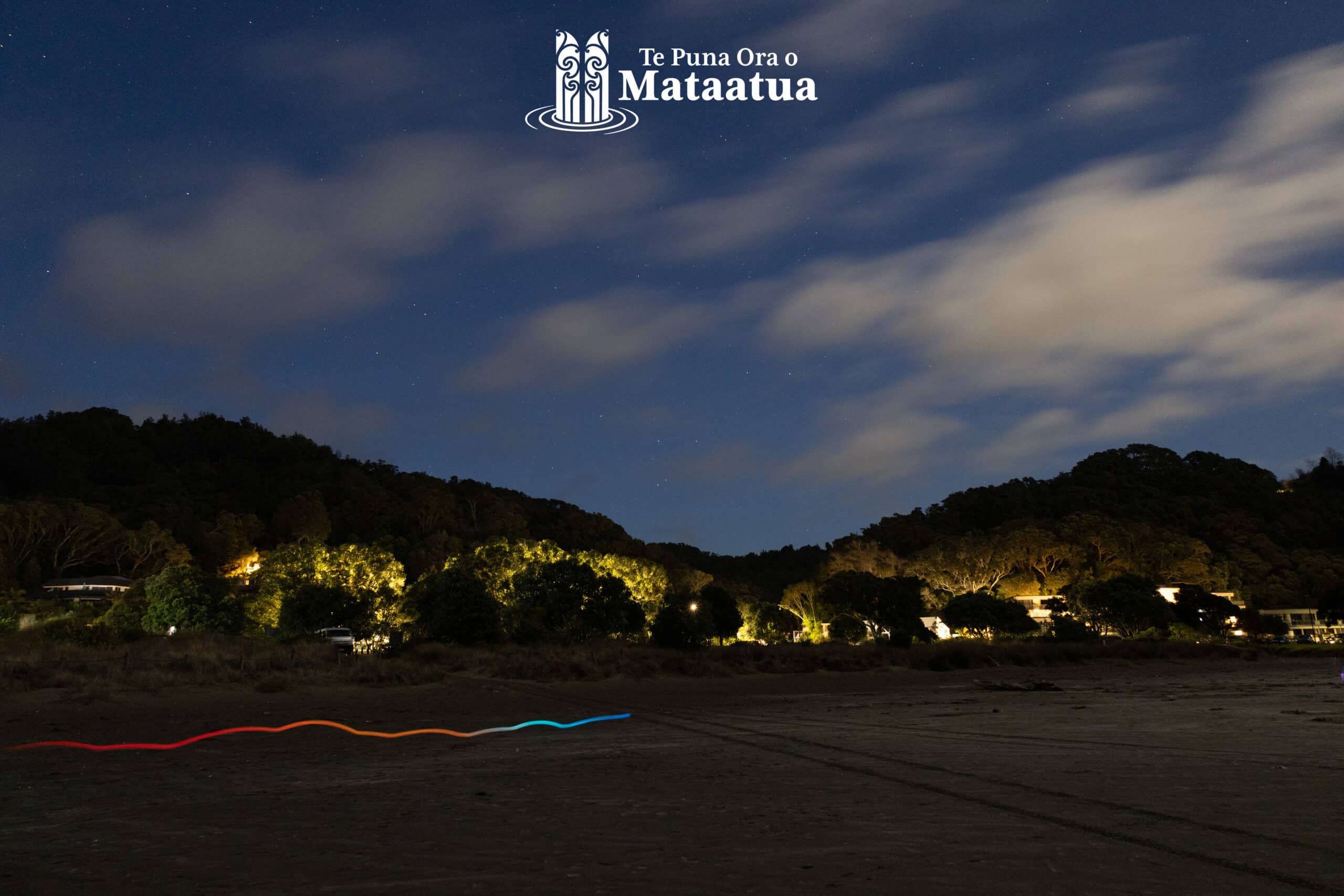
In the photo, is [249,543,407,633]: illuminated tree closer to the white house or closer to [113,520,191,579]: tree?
the white house

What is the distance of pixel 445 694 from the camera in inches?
987

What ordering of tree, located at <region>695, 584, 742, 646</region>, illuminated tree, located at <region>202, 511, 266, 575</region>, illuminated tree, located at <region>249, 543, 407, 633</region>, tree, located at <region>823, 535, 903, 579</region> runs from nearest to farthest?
illuminated tree, located at <region>249, 543, 407, 633</region> < tree, located at <region>695, 584, 742, 646</region> < tree, located at <region>823, 535, 903, 579</region> < illuminated tree, located at <region>202, 511, 266, 575</region>

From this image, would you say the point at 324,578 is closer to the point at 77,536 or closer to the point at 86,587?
the point at 86,587

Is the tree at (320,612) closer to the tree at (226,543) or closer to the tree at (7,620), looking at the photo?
the tree at (7,620)

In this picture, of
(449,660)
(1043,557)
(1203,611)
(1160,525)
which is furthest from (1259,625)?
(449,660)

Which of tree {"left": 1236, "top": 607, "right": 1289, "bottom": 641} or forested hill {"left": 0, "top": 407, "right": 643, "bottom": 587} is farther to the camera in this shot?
forested hill {"left": 0, "top": 407, "right": 643, "bottom": 587}

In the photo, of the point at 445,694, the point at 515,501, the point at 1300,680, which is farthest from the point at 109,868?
the point at 515,501

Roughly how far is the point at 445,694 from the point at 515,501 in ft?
406

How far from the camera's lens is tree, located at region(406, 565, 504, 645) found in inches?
1772

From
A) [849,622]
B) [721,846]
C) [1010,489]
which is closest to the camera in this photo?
[721,846]

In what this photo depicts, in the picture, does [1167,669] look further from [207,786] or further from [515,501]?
[515,501]

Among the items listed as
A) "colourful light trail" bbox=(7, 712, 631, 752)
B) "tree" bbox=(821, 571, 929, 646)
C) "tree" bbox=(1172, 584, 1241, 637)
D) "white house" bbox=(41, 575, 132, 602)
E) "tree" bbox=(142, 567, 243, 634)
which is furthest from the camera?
"white house" bbox=(41, 575, 132, 602)

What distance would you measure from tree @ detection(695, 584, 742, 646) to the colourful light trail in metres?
46.4

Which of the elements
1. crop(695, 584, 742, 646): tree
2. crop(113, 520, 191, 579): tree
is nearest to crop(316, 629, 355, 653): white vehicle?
crop(695, 584, 742, 646): tree
